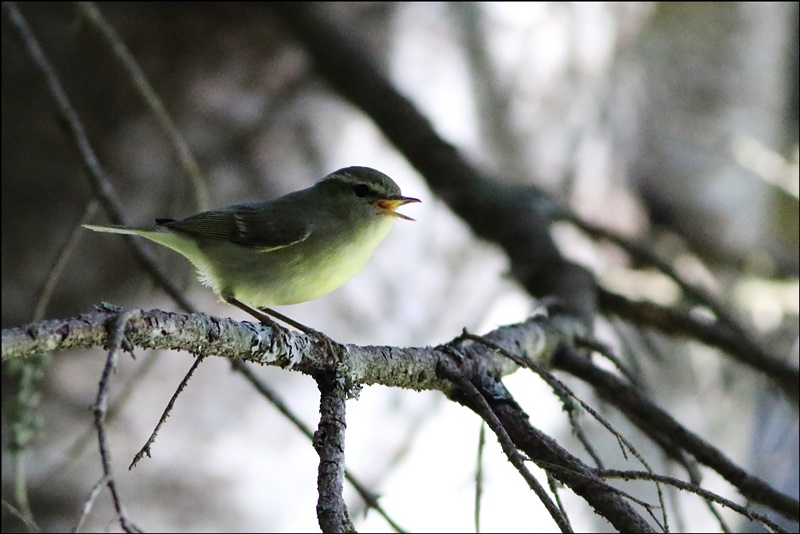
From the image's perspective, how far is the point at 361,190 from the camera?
2191mm

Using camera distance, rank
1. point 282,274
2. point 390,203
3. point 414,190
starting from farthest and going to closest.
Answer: point 414,190, point 390,203, point 282,274

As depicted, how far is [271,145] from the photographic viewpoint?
2.97m

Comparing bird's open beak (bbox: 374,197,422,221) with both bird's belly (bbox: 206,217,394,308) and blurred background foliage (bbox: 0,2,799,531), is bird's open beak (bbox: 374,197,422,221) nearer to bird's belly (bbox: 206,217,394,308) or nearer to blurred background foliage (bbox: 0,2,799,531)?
bird's belly (bbox: 206,217,394,308)

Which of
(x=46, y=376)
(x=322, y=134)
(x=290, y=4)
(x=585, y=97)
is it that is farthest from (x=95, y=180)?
(x=585, y=97)

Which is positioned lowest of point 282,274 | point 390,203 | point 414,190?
point 282,274

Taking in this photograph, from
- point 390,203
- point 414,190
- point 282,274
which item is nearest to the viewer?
point 282,274

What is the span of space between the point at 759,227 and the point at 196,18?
2.83 meters

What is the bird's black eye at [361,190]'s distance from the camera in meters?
2.18

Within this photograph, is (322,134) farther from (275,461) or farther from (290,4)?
(275,461)

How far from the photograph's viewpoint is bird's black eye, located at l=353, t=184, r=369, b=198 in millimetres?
2183

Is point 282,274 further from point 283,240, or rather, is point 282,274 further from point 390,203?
point 390,203

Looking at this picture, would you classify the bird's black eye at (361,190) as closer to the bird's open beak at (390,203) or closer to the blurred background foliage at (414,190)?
the bird's open beak at (390,203)

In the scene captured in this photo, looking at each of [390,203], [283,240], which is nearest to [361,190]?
[390,203]

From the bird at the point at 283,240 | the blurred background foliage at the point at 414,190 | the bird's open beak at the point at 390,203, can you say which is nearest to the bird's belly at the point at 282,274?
the bird at the point at 283,240
